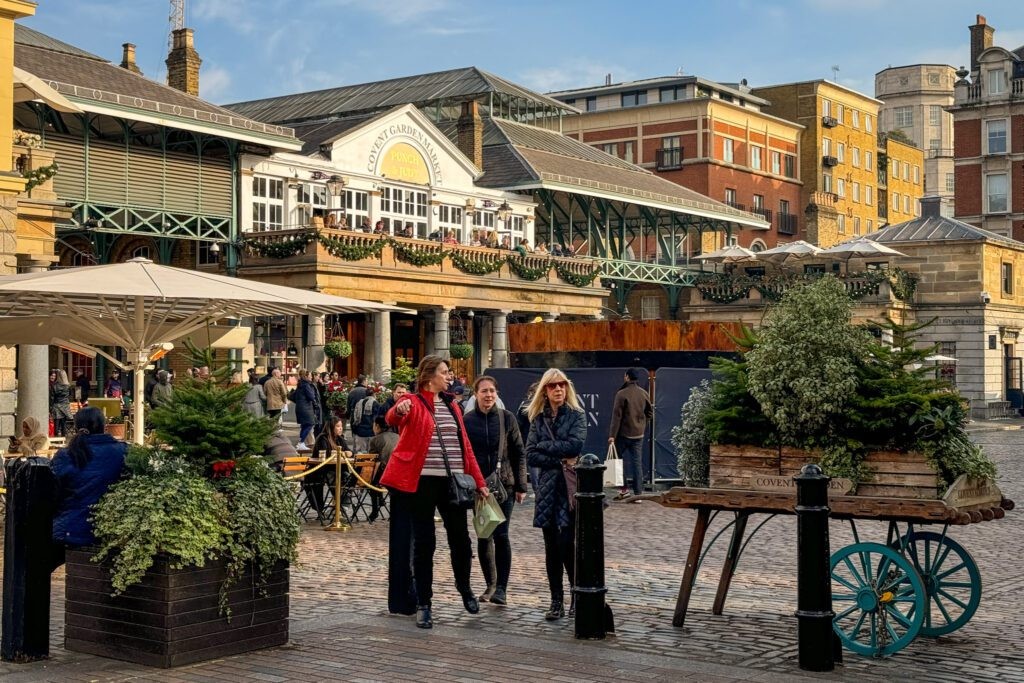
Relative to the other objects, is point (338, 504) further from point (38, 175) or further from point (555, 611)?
point (38, 175)

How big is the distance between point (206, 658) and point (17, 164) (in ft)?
50.3

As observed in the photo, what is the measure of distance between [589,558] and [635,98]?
67.5 meters

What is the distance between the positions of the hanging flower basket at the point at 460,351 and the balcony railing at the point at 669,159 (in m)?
29.2

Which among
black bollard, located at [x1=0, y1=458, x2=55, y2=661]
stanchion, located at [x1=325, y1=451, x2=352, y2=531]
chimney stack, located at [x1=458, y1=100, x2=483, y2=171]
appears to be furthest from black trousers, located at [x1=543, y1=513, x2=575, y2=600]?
chimney stack, located at [x1=458, y1=100, x2=483, y2=171]

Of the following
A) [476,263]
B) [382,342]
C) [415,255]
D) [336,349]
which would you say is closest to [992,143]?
[476,263]

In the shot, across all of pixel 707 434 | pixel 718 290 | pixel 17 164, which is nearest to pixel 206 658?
pixel 707 434

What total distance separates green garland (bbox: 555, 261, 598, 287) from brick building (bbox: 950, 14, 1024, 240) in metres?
29.3

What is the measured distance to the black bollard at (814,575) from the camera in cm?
786

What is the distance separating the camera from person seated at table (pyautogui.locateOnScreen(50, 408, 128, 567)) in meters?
8.40

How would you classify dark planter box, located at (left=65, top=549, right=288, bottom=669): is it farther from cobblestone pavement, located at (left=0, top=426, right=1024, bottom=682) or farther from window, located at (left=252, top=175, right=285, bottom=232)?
window, located at (left=252, top=175, right=285, bottom=232)

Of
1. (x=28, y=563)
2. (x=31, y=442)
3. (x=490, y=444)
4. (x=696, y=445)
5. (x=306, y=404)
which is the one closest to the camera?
(x=28, y=563)

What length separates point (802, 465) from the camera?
8.68m

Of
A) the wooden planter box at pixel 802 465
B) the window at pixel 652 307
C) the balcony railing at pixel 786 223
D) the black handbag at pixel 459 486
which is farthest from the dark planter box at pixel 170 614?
the balcony railing at pixel 786 223

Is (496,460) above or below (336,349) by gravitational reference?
below
